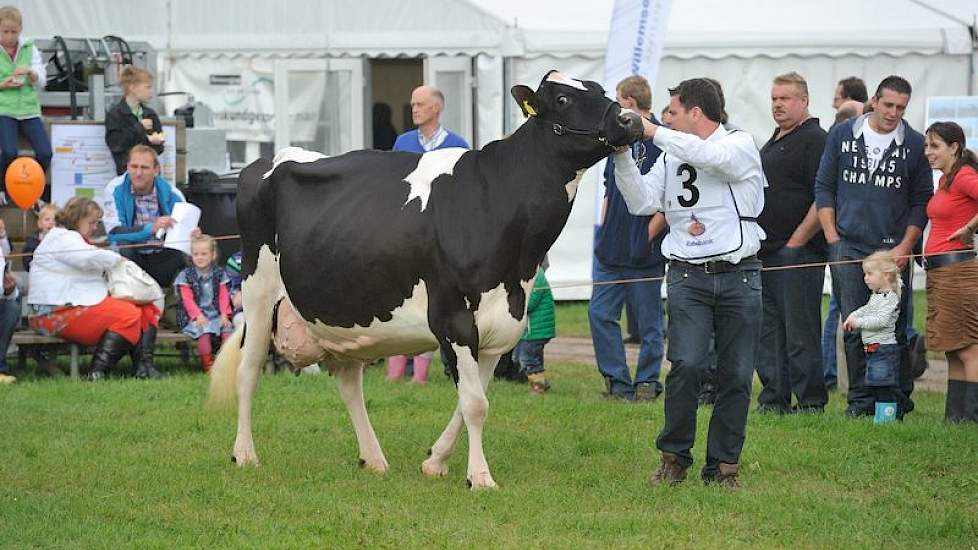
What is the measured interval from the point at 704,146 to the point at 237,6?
1227 centimetres

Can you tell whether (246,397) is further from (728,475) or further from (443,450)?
(728,475)

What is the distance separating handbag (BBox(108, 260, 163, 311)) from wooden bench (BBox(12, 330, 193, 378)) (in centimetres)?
38

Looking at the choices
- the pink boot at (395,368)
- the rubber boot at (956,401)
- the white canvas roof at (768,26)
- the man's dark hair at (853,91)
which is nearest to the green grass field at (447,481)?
the rubber boot at (956,401)

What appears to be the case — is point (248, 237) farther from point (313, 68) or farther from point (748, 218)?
point (313, 68)

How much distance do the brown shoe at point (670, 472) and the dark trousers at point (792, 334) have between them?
2633mm

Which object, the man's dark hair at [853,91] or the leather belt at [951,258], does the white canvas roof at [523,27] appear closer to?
the man's dark hair at [853,91]

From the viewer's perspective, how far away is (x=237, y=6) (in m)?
18.6

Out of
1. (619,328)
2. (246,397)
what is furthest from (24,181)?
(619,328)

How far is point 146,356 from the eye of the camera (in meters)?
12.3

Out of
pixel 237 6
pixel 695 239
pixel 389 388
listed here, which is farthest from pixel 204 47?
pixel 695 239

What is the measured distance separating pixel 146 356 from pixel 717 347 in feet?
19.6

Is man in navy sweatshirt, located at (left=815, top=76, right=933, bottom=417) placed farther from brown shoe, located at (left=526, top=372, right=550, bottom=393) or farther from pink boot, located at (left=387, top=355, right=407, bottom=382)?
pink boot, located at (left=387, top=355, right=407, bottom=382)

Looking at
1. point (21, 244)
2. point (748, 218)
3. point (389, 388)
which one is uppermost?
point (748, 218)

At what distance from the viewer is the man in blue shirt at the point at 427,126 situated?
1157 cm
